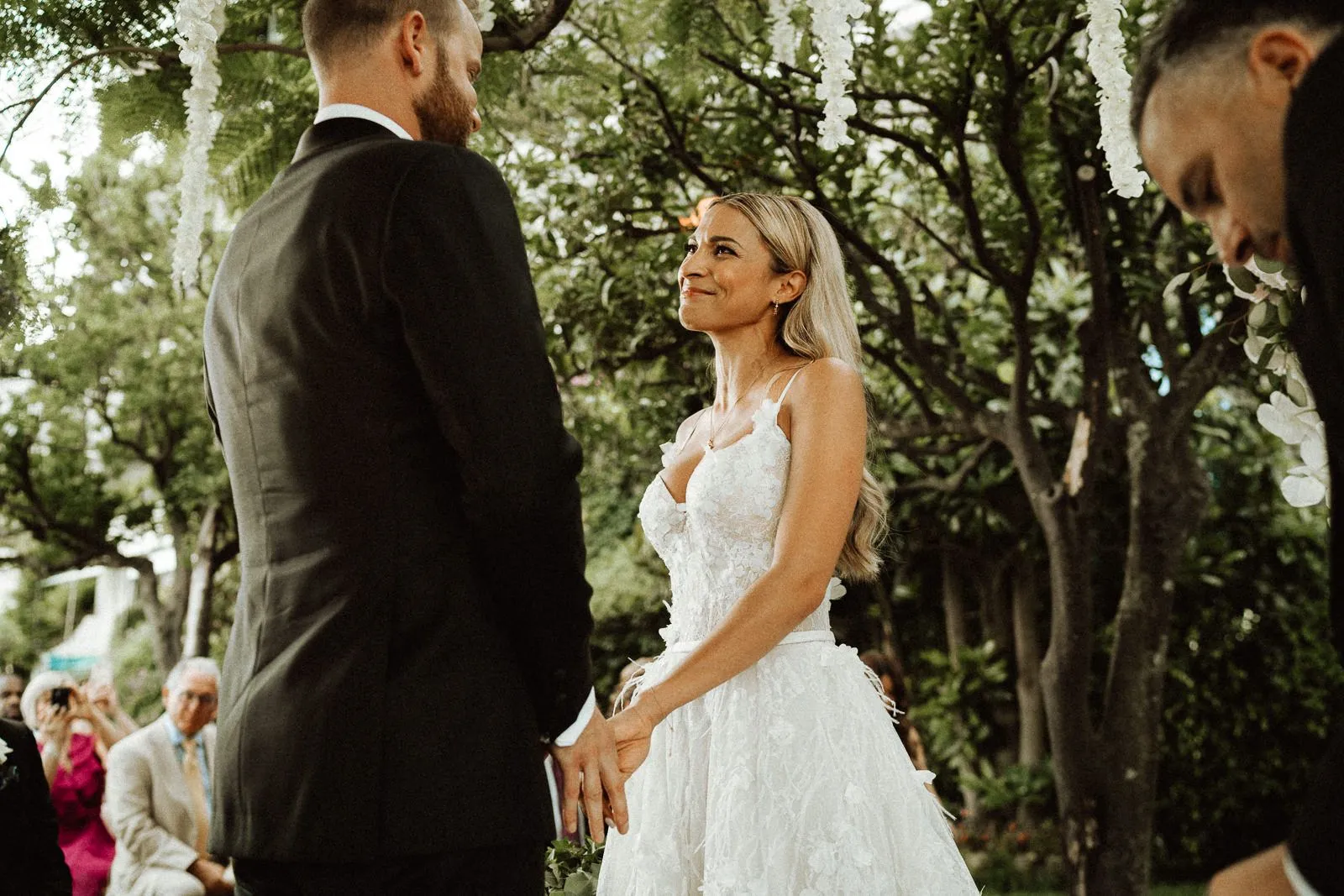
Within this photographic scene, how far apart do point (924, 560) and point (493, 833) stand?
28.6ft

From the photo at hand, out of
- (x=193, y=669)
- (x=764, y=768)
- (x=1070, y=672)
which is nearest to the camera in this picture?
(x=764, y=768)

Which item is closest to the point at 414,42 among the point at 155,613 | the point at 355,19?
the point at 355,19

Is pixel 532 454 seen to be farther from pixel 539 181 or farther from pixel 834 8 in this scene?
pixel 539 181

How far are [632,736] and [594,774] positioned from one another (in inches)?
14.4

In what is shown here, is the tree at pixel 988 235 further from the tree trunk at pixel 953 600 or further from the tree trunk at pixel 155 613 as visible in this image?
the tree trunk at pixel 155 613

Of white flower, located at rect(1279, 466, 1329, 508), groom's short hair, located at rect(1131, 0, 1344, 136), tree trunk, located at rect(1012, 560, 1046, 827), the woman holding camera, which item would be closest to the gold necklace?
white flower, located at rect(1279, 466, 1329, 508)

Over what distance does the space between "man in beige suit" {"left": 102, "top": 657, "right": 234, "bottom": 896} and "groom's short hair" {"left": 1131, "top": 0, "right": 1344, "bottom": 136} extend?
494cm

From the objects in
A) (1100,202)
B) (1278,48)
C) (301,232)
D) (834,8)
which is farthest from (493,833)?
(1100,202)

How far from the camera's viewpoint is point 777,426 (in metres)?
2.57

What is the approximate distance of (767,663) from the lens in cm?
249

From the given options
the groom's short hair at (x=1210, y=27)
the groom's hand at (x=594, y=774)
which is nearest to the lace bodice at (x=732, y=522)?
the groom's hand at (x=594, y=774)

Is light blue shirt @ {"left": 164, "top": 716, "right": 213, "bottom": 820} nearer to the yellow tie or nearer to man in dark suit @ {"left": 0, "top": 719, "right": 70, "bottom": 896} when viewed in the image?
the yellow tie

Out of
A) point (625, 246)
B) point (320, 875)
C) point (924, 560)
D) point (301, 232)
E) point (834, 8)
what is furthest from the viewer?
point (924, 560)

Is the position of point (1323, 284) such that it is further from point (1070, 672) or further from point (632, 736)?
point (1070, 672)
